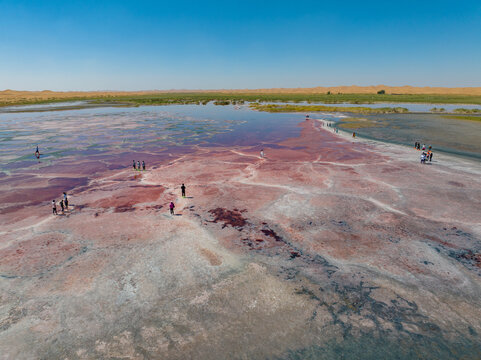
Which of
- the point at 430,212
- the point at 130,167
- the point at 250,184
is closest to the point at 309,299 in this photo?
the point at 430,212

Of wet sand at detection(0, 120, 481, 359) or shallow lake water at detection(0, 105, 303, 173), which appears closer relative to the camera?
wet sand at detection(0, 120, 481, 359)

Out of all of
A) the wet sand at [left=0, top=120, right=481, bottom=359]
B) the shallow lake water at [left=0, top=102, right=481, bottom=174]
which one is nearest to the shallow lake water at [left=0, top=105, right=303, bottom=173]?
the shallow lake water at [left=0, top=102, right=481, bottom=174]

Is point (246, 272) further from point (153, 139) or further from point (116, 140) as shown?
point (116, 140)

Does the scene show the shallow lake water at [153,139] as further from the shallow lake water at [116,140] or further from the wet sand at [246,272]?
the wet sand at [246,272]

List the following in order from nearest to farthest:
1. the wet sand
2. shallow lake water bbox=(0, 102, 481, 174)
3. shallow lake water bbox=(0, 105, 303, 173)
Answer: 1. the wet sand
2. shallow lake water bbox=(0, 105, 303, 173)
3. shallow lake water bbox=(0, 102, 481, 174)

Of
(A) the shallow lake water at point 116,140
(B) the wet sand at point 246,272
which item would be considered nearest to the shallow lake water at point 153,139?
(A) the shallow lake water at point 116,140

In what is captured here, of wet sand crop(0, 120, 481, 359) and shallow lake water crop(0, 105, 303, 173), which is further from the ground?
shallow lake water crop(0, 105, 303, 173)

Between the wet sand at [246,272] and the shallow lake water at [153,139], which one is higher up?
the shallow lake water at [153,139]

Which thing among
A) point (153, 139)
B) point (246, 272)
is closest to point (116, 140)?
point (153, 139)

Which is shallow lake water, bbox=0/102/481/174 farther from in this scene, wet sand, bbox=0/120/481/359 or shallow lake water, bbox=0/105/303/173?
wet sand, bbox=0/120/481/359
